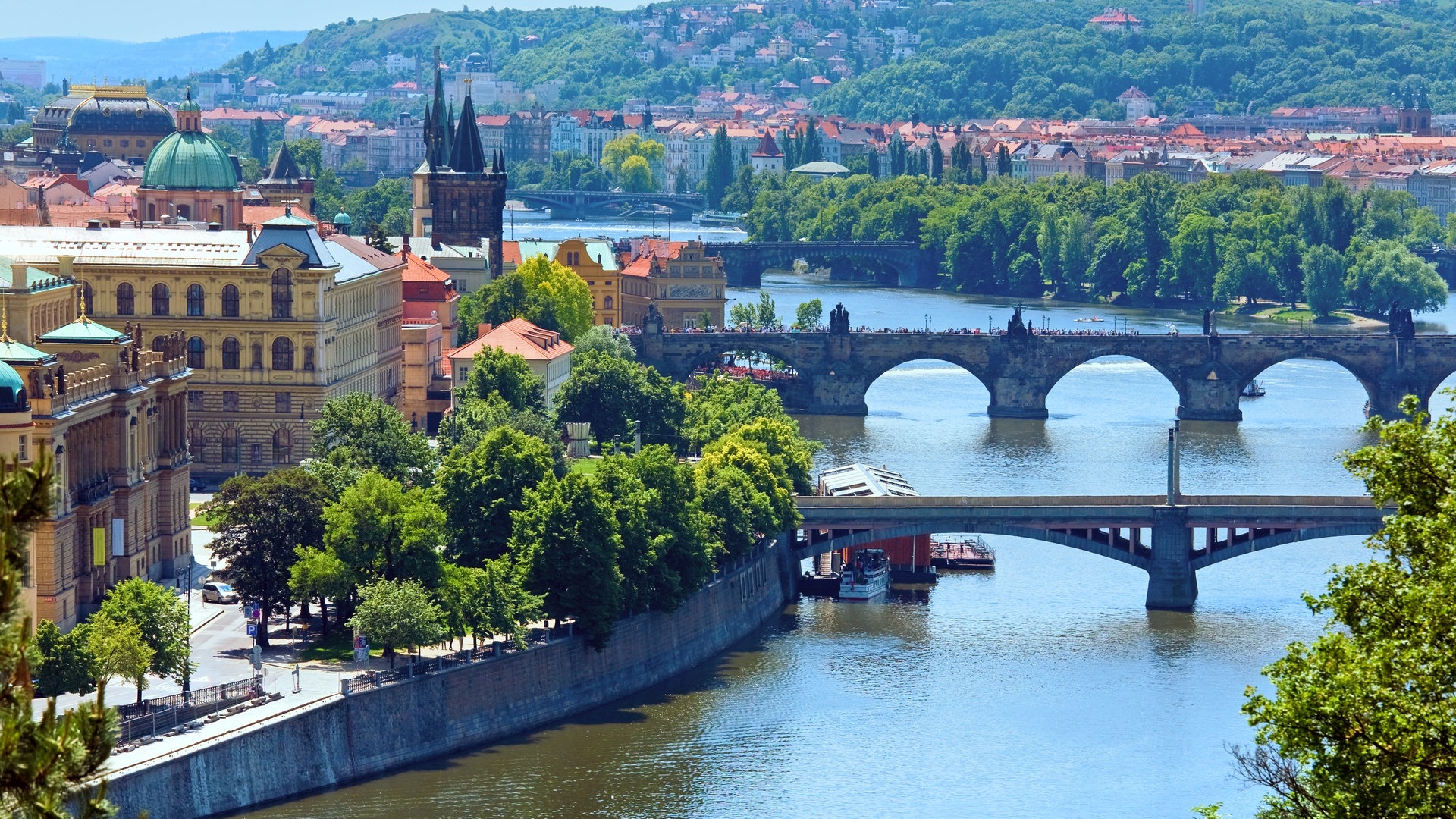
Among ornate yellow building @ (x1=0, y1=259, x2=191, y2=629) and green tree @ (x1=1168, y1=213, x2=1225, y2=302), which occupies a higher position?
ornate yellow building @ (x1=0, y1=259, x2=191, y2=629)

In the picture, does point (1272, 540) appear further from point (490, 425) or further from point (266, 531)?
point (266, 531)

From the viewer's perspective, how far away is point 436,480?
2283 inches

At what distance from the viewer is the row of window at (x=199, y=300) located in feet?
232

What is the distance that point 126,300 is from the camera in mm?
70875

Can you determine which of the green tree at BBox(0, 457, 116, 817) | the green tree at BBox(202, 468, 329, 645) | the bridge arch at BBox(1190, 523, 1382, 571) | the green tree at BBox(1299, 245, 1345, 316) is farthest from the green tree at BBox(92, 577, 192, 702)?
the green tree at BBox(1299, 245, 1345, 316)

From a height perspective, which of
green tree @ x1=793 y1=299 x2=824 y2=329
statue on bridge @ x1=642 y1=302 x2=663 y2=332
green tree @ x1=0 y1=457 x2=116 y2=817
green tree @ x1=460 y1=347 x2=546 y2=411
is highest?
green tree @ x1=0 y1=457 x2=116 y2=817

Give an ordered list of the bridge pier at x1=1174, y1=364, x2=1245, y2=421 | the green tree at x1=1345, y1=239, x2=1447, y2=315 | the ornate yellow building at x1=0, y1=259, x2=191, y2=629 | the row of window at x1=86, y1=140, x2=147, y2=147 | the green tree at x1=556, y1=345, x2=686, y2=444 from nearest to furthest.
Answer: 1. the ornate yellow building at x1=0, y1=259, x2=191, y2=629
2. the green tree at x1=556, y1=345, x2=686, y2=444
3. the bridge pier at x1=1174, y1=364, x2=1245, y2=421
4. the green tree at x1=1345, y1=239, x2=1447, y2=315
5. the row of window at x1=86, y1=140, x2=147, y2=147

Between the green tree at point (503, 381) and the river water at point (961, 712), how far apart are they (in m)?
10.6

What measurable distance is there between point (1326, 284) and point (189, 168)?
67.7 metres

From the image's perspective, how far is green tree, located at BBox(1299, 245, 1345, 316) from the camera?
463 feet

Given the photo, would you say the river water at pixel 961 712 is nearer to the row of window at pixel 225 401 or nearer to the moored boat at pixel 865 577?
the moored boat at pixel 865 577

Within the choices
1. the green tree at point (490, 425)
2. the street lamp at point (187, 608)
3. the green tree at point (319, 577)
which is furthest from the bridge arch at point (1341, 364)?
the green tree at point (319, 577)

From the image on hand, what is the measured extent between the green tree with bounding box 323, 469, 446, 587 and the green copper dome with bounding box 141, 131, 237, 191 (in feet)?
123

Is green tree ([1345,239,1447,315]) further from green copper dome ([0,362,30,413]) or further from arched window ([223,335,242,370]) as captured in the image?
green copper dome ([0,362,30,413])
